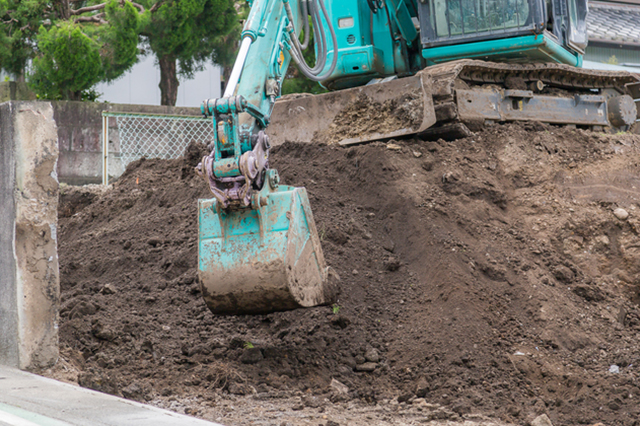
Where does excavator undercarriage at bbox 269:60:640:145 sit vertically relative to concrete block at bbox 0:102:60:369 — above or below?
above

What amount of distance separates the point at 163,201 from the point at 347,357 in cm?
328

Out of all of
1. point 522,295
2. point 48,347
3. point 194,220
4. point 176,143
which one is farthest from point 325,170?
point 176,143

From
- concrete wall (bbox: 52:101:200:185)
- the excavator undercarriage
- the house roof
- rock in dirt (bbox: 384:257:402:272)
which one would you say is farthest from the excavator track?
the house roof

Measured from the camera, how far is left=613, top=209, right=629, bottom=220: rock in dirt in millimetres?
6504

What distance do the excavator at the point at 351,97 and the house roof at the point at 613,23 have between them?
11.9 metres

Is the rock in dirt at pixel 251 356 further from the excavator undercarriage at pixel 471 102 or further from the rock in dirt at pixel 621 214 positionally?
the rock in dirt at pixel 621 214

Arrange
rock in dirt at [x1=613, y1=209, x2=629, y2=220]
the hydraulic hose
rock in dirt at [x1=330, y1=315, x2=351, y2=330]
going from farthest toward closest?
rock in dirt at [x1=613, y1=209, x2=629, y2=220] → the hydraulic hose → rock in dirt at [x1=330, y1=315, x2=351, y2=330]

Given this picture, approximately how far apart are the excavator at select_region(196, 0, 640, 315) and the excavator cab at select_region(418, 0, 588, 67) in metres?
0.01

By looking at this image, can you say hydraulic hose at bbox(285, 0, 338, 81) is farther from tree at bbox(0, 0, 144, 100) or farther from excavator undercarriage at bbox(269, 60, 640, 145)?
tree at bbox(0, 0, 144, 100)

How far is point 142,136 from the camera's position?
39.8 feet

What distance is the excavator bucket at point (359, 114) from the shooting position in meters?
6.55

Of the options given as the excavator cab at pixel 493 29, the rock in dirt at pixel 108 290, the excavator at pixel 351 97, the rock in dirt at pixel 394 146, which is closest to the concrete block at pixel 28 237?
the excavator at pixel 351 97

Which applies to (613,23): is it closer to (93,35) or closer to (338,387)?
(93,35)

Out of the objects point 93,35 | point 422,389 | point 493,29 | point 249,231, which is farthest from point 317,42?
point 93,35
